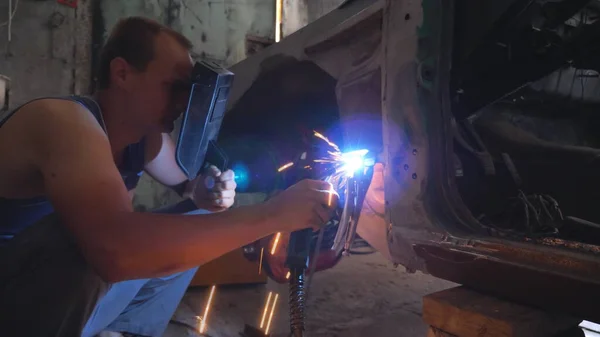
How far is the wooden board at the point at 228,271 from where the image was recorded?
2197mm

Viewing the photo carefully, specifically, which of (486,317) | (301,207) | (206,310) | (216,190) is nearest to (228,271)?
(206,310)

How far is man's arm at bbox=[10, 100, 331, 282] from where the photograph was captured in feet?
2.65

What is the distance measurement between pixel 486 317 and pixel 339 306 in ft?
4.15

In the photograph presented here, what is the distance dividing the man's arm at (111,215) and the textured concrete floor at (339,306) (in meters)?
0.95

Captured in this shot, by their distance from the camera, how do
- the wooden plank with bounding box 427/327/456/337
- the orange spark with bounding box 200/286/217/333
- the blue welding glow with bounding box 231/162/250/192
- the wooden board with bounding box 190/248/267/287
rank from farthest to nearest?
the blue welding glow with bounding box 231/162/250/192, the wooden board with bounding box 190/248/267/287, the orange spark with bounding box 200/286/217/333, the wooden plank with bounding box 427/327/456/337

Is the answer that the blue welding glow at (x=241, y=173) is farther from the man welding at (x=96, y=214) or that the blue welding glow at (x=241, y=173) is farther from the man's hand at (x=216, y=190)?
the man welding at (x=96, y=214)

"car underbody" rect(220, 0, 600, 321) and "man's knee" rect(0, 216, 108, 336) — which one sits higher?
"car underbody" rect(220, 0, 600, 321)

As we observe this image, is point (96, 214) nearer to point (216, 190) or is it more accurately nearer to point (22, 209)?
point (22, 209)

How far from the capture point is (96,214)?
81 cm

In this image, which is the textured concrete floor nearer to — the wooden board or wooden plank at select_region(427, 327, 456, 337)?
the wooden board

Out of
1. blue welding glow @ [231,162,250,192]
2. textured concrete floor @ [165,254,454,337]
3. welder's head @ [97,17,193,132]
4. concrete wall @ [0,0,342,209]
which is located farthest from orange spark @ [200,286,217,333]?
concrete wall @ [0,0,342,209]

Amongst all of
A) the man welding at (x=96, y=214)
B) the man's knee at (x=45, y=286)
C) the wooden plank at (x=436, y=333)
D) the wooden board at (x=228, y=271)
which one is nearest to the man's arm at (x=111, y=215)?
the man welding at (x=96, y=214)

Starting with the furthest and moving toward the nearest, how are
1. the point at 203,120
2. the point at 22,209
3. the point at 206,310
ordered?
the point at 206,310
the point at 203,120
the point at 22,209

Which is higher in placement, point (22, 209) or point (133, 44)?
point (133, 44)
